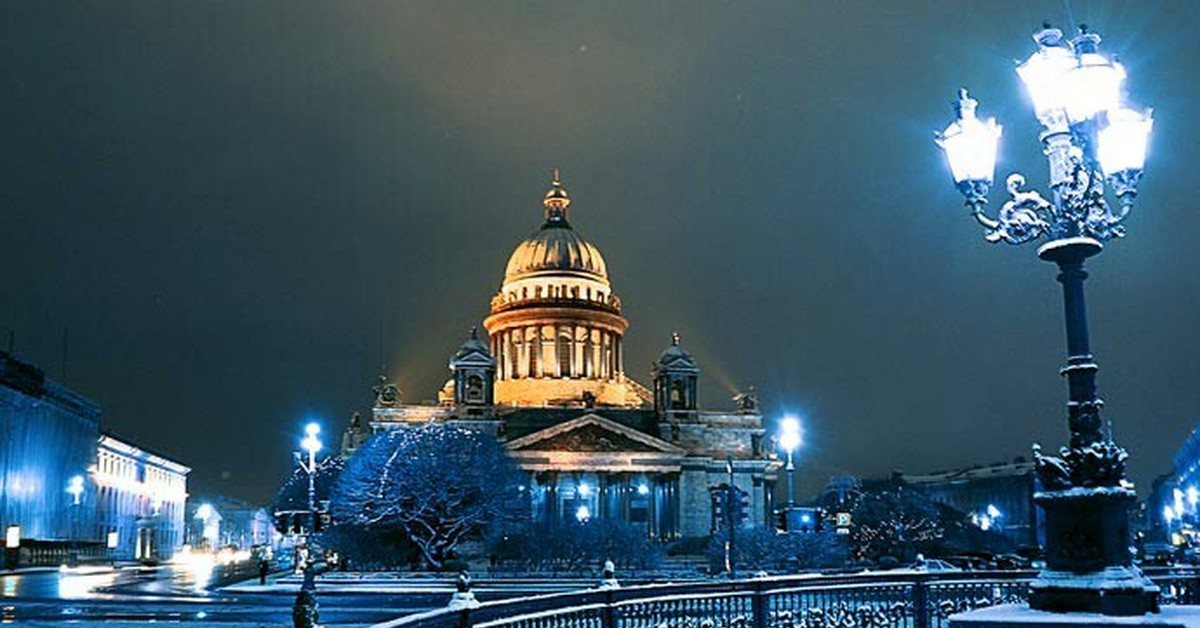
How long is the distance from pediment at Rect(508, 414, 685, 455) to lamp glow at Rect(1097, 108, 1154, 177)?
82332 mm

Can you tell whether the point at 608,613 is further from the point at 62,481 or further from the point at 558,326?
the point at 558,326

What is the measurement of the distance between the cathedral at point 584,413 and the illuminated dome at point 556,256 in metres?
0.16

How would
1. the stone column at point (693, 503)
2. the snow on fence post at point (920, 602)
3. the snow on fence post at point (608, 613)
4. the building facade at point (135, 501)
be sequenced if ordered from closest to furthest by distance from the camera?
the snow on fence post at point (608, 613), the snow on fence post at point (920, 602), the stone column at point (693, 503), the building facade at point (135, 501)

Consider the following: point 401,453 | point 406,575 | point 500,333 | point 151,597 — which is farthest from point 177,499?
point 151,597

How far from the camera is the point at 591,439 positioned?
96562 mm

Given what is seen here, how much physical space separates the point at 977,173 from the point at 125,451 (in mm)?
116893

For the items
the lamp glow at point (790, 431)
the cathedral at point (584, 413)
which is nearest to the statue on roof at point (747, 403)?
the cathedral at point (584, 413)

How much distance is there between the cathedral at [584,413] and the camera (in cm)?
9638

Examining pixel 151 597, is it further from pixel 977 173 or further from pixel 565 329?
pixel 565 329

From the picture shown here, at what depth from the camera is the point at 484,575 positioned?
56.1 m

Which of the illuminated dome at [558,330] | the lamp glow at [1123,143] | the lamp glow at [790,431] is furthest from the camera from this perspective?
the illuminated dome at [558,330]

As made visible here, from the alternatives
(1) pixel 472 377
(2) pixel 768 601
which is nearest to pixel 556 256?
(1) pixel 472 377

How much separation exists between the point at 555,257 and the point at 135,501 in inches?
1871

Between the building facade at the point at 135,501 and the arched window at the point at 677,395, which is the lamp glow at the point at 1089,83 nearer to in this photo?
the arched window at the point at 677,395
